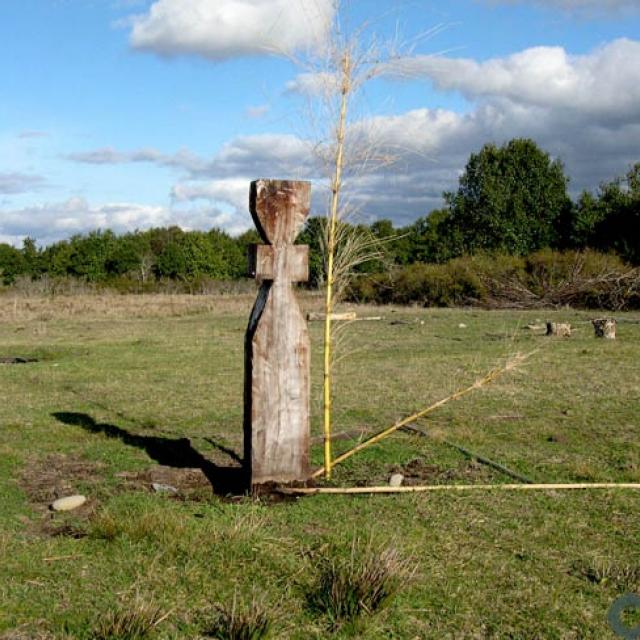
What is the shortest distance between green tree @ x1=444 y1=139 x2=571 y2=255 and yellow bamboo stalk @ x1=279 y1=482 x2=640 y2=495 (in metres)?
40.5

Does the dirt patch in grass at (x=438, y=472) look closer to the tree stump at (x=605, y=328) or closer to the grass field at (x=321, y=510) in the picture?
the grass field at (x=321, y=510)

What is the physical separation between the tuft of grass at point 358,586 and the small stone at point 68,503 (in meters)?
2.16

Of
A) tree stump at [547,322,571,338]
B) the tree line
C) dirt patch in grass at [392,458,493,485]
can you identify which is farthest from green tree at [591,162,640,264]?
dirt patch in grass at [392,458,493,485]

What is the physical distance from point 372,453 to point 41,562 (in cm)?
337

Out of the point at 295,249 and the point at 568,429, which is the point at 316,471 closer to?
the point at 295,249

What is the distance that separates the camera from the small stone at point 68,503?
5.63 metres

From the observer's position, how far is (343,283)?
6320 mm

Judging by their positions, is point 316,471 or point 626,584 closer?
point 626,584

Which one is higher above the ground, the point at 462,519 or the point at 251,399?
the point at 251,399

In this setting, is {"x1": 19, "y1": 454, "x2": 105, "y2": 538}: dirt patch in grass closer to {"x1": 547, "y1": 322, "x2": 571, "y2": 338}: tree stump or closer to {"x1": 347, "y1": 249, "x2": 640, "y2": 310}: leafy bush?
{"x1": 347, "y1": 249, "x2": 640, "y2": 310}: leafy bush

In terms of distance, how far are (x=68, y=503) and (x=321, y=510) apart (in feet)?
5.42

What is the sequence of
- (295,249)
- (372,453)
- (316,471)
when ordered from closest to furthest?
(295,249), (316,471), (372,453)

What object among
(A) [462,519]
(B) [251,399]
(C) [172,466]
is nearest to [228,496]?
(B) [251,399]

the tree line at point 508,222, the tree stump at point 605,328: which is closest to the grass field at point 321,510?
the tree stump at point 605,328
